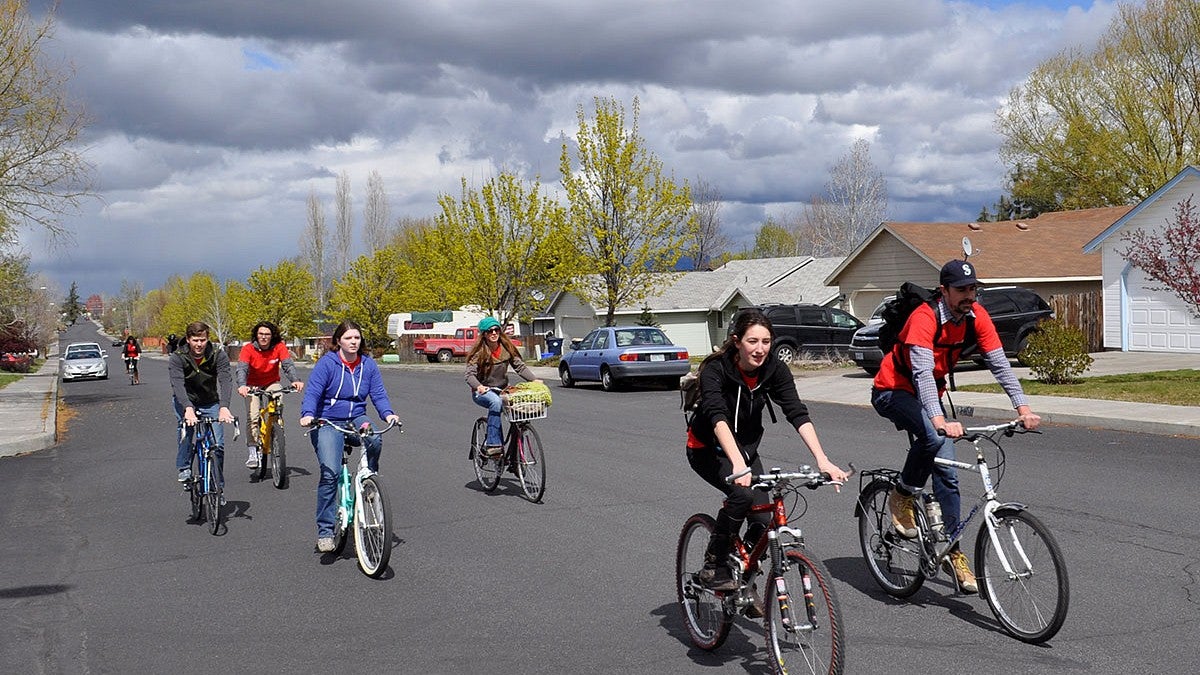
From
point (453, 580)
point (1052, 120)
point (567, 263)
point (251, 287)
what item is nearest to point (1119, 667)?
point (453, 580)

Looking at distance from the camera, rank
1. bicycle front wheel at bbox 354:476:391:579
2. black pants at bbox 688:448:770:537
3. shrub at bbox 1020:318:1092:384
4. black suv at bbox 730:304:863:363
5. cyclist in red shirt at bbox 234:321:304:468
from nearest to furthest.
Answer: black pants at bbox 688:448:770:537
bicycle front wheel at bbox 354:476:391:579
cyclist in red shirt at bbox 234:321:304:468
shrub at bbox 1020:318:1092:384
black suv at bbox 730:304:863:363

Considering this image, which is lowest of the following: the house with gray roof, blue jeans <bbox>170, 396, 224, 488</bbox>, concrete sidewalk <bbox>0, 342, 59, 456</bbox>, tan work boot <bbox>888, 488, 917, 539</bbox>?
concrete sidewalk <bbox>0, 342, 59, 456</bbox>

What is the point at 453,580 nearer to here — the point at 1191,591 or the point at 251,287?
the point at 1191,591

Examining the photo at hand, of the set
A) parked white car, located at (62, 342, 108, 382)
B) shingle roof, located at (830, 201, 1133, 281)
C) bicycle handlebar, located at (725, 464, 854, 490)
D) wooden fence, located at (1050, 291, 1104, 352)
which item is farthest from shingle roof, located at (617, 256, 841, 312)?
bicycle handlebar, located at (725, 464, 854, 490)

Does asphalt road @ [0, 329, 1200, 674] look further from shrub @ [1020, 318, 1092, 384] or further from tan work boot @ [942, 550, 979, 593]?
shrub @ [1020, 318, 1092, 384]

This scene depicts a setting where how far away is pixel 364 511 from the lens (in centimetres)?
761

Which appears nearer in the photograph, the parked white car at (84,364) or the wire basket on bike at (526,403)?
the wire basket on bike at (526,403)

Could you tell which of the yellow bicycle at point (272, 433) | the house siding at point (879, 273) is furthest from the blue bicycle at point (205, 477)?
the house siding at point (879, 273)

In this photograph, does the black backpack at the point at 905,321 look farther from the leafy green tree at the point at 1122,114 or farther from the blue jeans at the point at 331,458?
the leafy green tree at the point at 1122,114

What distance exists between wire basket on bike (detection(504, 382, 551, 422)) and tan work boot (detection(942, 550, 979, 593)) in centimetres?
507

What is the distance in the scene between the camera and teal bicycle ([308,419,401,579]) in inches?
288

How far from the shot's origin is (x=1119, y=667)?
506 cm

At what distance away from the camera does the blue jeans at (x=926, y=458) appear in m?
6.07

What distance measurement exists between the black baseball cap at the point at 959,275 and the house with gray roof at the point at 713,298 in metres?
45.4
